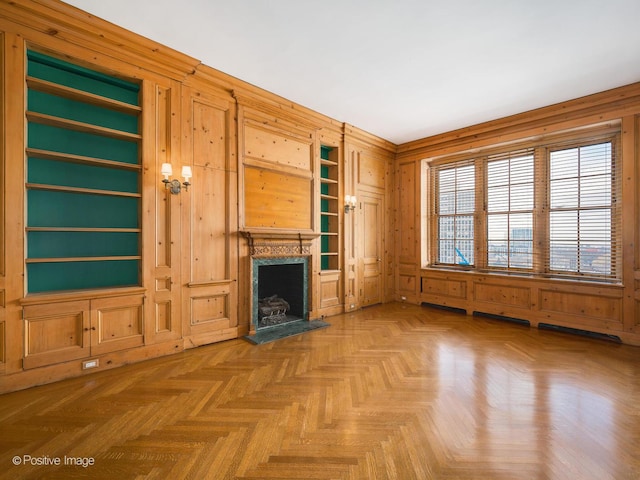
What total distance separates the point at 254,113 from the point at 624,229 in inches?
200

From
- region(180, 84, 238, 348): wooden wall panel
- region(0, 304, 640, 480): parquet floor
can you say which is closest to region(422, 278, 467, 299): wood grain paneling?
region(0, 304, 640, 480): parquet floor

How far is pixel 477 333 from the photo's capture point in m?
4.07

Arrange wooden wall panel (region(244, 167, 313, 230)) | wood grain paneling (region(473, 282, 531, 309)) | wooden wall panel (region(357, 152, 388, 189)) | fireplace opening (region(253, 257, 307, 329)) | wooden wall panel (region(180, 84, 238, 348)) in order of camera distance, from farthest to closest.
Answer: wooden wall panel (region(357, 152, 388, 189)) → wood grain paneling (region(473, 282, 531, 309)) → fireplace opening (region(253, 257, 307, 329)) → wooden wall panel (region(244, 167, 313, 230)) → wooden wall panel (region(180, 84, 238, 348))

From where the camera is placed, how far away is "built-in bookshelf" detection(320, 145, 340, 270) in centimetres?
508

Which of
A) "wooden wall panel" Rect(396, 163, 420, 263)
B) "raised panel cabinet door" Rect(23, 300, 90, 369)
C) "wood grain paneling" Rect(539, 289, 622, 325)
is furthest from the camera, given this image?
"wooden wall panel" Rect(396, 163, 420, 263)

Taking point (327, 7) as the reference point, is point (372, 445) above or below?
below

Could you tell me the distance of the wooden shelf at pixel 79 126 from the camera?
261cm

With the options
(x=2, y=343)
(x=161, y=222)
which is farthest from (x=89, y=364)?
(x=161, y=222)

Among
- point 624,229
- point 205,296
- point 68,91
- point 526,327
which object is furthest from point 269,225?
point 624,229

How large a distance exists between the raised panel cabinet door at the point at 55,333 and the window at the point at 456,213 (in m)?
5.55

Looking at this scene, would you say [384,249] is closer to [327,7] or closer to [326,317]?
[326,317]

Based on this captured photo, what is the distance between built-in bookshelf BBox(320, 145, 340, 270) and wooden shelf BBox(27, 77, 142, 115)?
286 centimetres

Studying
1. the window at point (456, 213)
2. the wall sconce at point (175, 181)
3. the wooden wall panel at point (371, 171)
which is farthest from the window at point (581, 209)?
the wall sconce at point (175, 181)

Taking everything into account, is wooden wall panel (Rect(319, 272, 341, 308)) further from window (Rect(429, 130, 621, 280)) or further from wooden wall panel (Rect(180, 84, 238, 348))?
window (Rect(429, 130, 621, 280))
